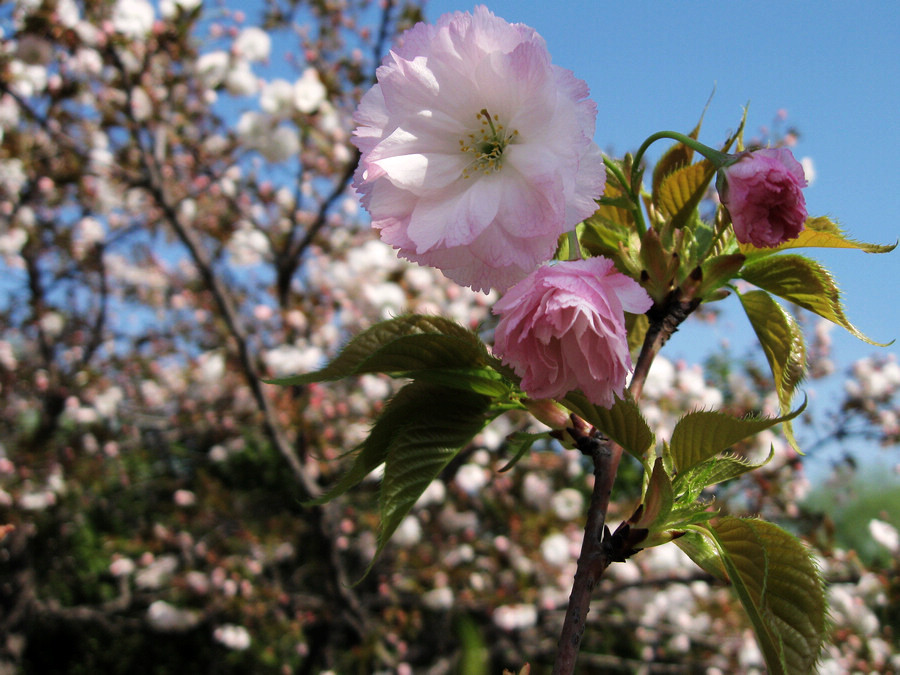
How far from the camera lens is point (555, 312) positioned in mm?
328

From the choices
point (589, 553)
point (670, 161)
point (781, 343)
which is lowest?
point (589, 553)

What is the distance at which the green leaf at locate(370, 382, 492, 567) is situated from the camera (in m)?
0.38

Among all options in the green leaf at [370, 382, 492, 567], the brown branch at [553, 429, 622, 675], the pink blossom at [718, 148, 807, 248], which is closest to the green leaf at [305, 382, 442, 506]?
the green leaf at [370, 382, 492, 567]

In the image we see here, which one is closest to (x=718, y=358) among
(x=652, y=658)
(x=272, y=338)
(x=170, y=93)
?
(x=652, y=658)

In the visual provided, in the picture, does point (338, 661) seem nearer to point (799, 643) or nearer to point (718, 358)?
point (718, 358)

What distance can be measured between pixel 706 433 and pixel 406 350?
0.58 ft

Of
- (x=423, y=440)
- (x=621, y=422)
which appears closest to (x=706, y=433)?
(x=621, y=422)

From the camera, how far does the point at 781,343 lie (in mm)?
440

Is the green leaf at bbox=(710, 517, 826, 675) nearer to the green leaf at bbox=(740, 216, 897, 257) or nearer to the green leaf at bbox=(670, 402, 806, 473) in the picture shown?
the green leaf at bbox=(670, 402, 806, 473)

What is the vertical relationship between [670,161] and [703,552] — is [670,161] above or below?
above

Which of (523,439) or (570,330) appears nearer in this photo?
(570,330)

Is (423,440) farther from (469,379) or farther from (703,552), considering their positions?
(703,552)

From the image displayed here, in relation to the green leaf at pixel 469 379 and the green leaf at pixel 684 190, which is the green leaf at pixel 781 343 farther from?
the green leaf at pixel 469 379

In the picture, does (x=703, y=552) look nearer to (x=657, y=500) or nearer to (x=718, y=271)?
(x=657, y=500)
